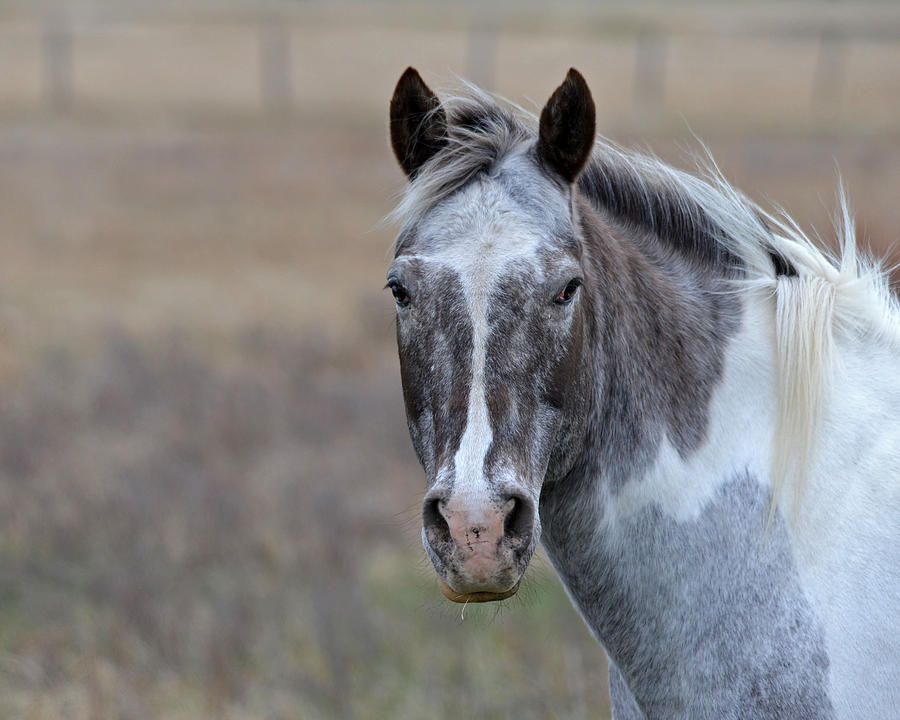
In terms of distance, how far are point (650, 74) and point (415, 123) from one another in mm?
24323

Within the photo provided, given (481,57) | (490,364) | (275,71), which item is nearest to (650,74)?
(481,57)

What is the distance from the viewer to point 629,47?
100 feet

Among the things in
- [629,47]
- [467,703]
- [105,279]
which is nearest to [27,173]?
[105,279]

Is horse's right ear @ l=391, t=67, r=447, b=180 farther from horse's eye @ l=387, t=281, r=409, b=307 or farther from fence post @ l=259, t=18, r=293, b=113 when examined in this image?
fence post @ l=259, t=18, r=293, b=113

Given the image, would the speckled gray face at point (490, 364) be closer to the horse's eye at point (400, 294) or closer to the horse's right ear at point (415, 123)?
the horse's eye at point (400, 294)

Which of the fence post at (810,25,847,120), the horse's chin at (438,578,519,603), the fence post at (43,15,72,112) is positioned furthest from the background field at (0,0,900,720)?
the horse's chin at (438,578,519,603)

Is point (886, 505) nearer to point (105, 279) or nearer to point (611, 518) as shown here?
point (611, 518)

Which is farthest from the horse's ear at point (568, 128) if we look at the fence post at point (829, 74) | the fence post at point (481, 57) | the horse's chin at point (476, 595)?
the fence post at point (829, 74)

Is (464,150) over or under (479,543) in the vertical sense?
over

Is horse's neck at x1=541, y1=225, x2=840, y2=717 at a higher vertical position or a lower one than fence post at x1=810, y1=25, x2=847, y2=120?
higher

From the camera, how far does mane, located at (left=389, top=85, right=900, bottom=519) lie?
249cm

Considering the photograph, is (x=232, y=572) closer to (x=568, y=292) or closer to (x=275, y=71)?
(x=568, y=292)

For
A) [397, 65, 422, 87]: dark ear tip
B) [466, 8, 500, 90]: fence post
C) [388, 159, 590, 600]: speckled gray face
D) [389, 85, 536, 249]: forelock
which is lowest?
[466, 8, 500, 90]: fence post

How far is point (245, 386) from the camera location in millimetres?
8594
